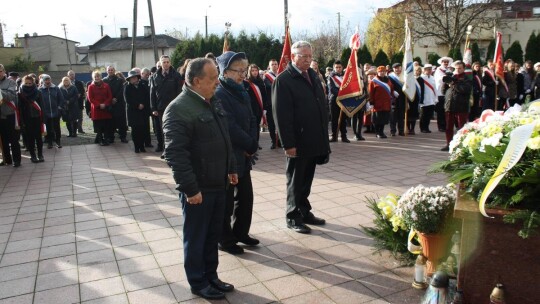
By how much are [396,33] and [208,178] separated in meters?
33.6

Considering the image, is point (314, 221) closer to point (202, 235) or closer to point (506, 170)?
point (202, 235)

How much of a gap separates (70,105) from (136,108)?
12.6ft

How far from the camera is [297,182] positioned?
4.73 m

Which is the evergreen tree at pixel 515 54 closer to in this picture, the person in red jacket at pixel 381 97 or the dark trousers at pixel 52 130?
the person in red jacket at pixel 381 97

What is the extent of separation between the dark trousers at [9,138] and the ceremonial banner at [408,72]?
8591mm

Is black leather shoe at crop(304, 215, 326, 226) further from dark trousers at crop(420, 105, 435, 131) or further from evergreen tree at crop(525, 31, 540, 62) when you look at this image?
evergreen tree at crop(525, 31, 540, 62)

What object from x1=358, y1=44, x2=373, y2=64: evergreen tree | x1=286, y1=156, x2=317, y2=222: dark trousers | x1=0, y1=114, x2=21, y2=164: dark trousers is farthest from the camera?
x1=358, y1=44, x2=373, y2=64: evergreen tree

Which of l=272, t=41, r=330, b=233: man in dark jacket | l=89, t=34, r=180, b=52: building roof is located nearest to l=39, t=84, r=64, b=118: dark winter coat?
l=272, t=41, r=330, b=233: man in dark jacket

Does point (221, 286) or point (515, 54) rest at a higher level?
point (515, 54)

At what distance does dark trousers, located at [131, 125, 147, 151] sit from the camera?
34.2 feet

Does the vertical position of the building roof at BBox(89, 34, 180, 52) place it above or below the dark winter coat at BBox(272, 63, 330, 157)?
above

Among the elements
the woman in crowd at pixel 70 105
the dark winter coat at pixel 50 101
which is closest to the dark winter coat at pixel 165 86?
the dark winter coat at pixel 50 101

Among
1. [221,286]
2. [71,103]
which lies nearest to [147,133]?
[71,103]

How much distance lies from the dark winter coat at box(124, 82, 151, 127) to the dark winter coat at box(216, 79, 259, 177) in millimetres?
6748
